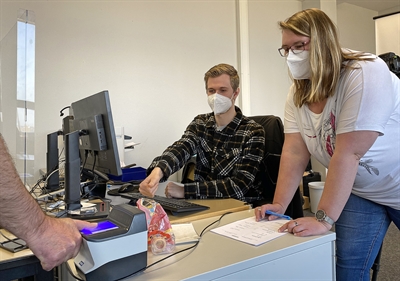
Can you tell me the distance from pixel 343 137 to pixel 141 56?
7.87ft

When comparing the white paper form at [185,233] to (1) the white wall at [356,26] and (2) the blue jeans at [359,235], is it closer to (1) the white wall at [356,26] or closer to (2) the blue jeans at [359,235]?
(2) the blue jeans at [359,235]

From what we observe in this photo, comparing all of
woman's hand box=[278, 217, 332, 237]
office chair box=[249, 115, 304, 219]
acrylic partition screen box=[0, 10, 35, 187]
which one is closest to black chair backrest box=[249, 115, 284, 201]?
office chair box=[249, 115, 304, 219]

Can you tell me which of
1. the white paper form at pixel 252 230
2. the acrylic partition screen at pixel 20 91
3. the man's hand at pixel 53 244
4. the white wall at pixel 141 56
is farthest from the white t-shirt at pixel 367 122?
the white wall at pixel 141 56

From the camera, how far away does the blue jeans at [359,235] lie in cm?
116

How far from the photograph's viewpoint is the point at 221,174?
5.77ft

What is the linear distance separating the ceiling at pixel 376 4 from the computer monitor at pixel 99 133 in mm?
4301

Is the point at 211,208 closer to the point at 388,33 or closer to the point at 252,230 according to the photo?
the point at 252,230

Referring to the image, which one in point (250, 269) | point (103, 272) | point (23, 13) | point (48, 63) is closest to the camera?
point (103, 272)

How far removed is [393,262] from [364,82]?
6.14 ft

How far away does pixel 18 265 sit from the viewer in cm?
88

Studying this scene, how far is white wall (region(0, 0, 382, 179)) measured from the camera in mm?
2660

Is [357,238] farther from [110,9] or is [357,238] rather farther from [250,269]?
[110,9]

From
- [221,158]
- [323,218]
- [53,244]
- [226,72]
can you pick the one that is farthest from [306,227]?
[226,72]

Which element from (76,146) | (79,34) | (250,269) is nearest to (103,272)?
(250,269)
